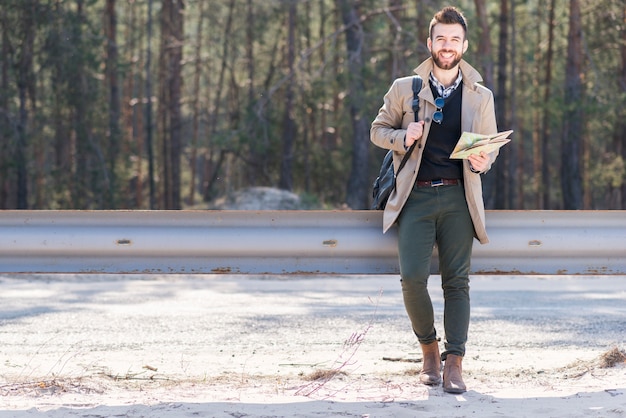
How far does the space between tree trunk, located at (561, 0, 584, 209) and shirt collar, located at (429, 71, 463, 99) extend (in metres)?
20.7

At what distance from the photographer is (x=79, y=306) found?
8.80 m

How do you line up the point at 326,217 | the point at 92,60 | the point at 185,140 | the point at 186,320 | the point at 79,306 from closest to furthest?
1. the point at 326,217
2. the point at 186,320
3. the point at 79,306
4. the point at 92,60
5. the point at 185,140

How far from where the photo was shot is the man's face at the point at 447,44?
4.93m

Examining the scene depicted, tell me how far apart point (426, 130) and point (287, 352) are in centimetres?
211

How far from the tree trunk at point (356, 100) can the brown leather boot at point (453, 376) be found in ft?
56.0

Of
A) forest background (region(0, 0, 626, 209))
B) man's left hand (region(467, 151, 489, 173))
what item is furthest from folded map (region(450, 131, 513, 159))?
forest background (region(0, 0, 626, 209))

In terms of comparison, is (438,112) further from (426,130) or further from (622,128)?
(622,128)

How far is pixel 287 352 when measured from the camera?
20.9ft

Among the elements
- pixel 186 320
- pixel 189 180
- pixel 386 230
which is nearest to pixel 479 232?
pixel 386 230

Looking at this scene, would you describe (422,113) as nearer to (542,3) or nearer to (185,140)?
(542,3)

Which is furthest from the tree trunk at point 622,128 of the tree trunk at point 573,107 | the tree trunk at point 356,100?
the tree trunk at point 356,100

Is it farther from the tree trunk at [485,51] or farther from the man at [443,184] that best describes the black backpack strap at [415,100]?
the tree trunk at [485,51]

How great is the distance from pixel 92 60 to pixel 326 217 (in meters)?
21.6

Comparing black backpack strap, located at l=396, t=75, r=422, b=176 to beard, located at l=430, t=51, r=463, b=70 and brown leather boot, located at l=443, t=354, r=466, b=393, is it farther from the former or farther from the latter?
brown leather boot, located at l=443, t=354, r=466, b=393
